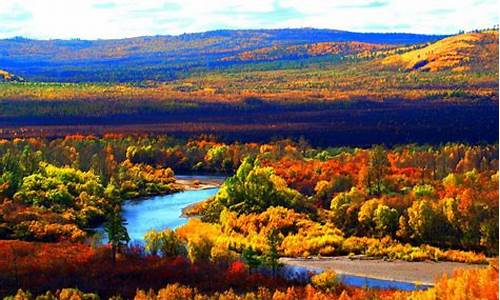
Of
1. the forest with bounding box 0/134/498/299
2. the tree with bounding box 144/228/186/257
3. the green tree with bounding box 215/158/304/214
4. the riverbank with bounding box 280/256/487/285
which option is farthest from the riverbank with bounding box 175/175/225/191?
the tree with bounding box 144/228/186/257

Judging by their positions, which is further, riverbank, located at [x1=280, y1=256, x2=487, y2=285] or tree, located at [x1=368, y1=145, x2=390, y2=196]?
tree, located at [x1=368, y1=145, x2=390, y2=196]

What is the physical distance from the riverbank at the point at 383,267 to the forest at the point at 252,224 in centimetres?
159

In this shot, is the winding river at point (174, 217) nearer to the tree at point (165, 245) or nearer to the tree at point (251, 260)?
the tree at point (251, 260)

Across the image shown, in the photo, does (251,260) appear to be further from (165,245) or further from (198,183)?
(198,183)

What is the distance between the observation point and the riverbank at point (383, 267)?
6912 centimetres

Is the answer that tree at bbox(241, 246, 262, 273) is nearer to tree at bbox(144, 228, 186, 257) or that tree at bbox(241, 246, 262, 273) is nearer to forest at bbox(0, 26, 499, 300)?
forest at bbox(0, 26, 499, 300)

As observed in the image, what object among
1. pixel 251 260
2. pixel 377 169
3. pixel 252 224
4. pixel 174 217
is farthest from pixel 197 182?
pixel 251 260

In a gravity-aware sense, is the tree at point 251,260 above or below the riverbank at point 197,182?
above

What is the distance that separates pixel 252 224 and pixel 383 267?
16047 mm

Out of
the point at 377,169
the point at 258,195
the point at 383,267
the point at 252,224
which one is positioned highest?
the point at 377,169

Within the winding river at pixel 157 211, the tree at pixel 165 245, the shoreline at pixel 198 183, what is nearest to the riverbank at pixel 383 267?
the tree at pixel 165 245

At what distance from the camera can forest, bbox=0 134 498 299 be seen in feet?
204

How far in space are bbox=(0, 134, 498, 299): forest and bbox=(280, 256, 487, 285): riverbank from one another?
5.20 feet

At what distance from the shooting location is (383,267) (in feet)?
237
